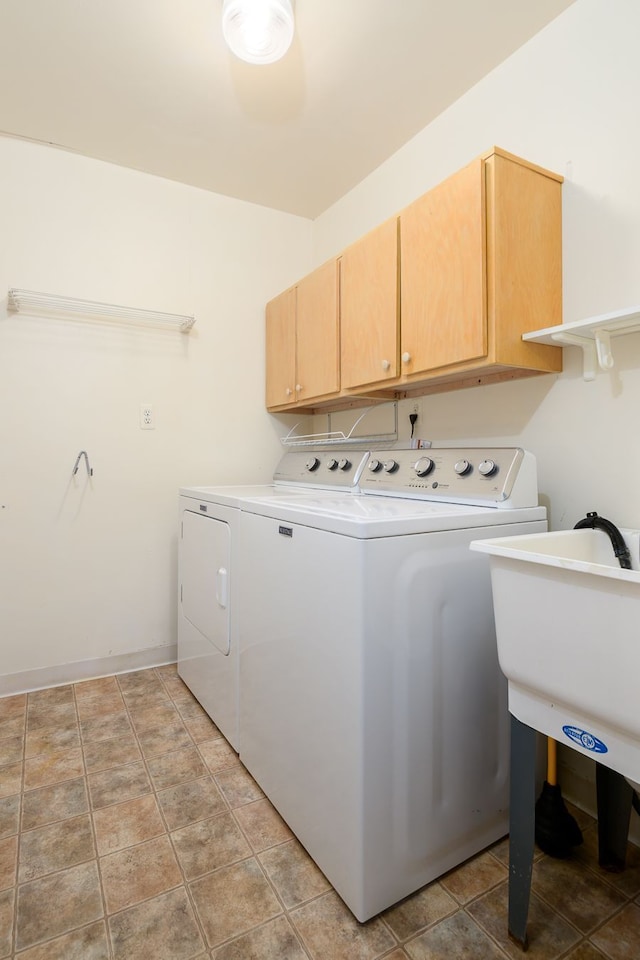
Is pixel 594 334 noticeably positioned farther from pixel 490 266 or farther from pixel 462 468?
pixel 462 468

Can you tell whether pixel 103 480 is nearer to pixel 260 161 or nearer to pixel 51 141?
pixel 51 141

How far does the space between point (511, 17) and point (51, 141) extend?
1961mm

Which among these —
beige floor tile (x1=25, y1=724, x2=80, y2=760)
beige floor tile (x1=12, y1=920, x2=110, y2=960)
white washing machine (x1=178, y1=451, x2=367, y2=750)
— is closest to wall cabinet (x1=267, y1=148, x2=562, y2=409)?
white washing machine (x1=178, y1=451, x2=367, y2=750)

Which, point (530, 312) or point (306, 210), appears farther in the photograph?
point (306, 210)

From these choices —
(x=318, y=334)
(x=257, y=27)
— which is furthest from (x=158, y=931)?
(x=257, y=27)

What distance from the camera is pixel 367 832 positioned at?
1107mm

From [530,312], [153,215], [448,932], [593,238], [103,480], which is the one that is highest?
[153,215]

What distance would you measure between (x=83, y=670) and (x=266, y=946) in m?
1.67

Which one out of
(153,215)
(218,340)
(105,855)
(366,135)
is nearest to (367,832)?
(105,855)

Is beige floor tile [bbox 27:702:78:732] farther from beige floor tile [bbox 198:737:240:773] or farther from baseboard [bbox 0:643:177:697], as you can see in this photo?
beige floor tile [bbox 198:737:240:773]

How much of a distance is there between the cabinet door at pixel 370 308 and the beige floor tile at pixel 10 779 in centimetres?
186

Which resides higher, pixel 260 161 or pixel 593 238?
pixel 260 161

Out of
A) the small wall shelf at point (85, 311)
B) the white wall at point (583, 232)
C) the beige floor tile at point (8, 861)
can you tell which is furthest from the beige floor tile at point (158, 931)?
the small wall shelf at point (85, 311)

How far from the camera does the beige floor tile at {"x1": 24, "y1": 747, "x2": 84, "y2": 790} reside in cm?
165
